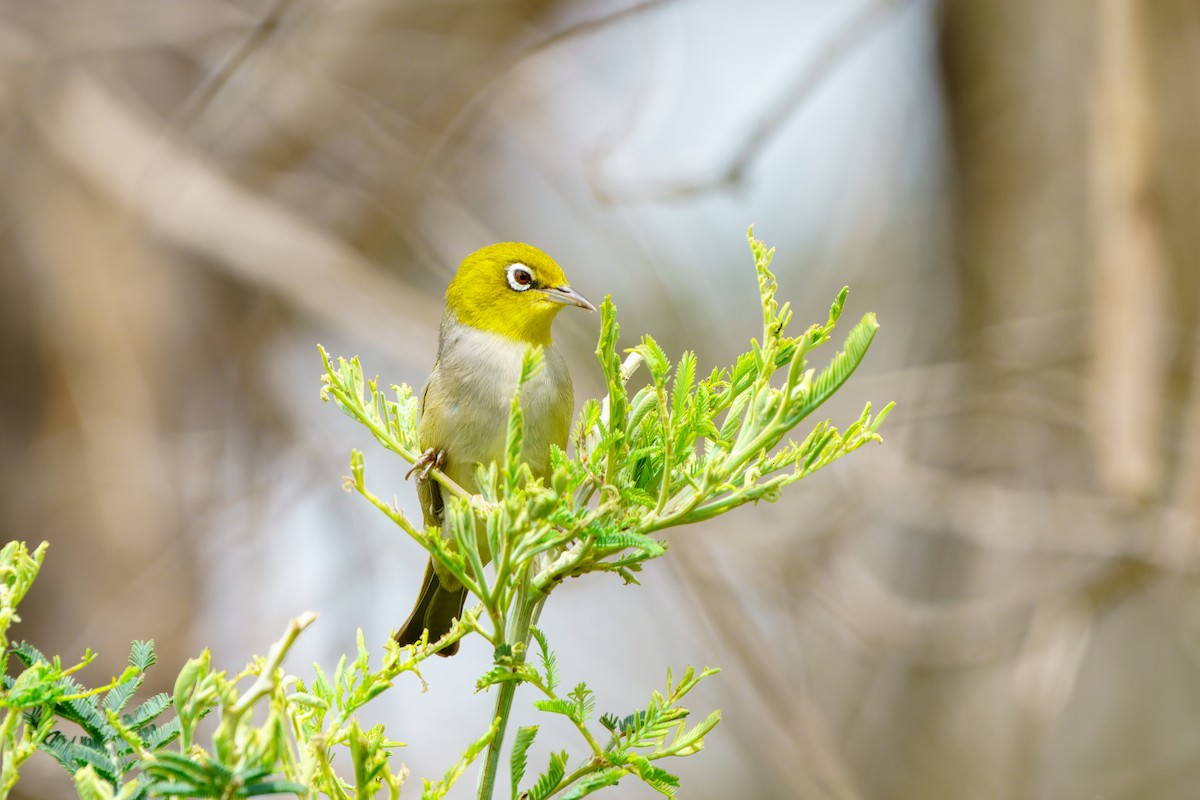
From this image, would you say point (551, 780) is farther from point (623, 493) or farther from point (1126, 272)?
point (1126, 272)

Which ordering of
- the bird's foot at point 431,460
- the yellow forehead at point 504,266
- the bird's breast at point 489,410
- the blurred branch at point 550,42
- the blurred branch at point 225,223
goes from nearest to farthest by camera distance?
the bird's foot at point 431,460, the bird's breast at point 489,410, the yellow forehead at point 504,266, the blurred branch at point 550,42, the blurred branch at point 225,223

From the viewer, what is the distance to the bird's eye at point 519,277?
2.86 metres

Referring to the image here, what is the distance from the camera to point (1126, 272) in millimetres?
4121

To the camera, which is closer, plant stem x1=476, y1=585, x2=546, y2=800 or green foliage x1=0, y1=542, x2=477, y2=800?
green foliage x1=0, y1=542, x2=477, y2=800

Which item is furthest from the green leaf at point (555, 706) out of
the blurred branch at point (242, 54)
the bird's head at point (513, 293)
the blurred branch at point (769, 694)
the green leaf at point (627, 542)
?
the blurred branch at point (242, 54)

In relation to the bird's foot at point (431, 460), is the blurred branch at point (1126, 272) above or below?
above

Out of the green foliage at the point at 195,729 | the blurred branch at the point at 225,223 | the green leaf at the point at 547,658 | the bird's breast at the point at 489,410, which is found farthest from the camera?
the blurred branch at the point at 225,223

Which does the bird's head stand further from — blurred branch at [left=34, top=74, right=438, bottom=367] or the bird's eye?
blurred branch at [left=34, top=74, right=438, bottom=367]

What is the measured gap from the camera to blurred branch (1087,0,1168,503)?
382cm

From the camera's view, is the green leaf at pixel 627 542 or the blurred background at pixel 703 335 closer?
the green leaf at pixel 627 542

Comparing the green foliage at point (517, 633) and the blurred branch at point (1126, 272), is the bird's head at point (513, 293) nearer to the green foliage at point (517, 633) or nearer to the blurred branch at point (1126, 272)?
the green foliage at point (517, 633)

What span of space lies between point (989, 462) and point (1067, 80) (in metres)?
3.07

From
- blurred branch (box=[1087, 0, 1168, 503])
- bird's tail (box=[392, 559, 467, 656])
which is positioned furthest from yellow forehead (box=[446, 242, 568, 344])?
blurred branch (box=[1087, 0, 1168, 503])

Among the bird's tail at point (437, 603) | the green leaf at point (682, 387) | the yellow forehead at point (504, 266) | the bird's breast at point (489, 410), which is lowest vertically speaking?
the green leaf at point (682, 387)
